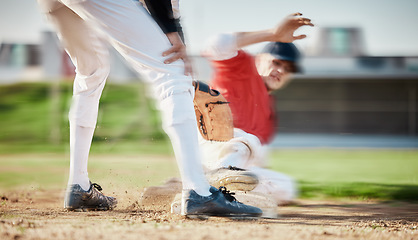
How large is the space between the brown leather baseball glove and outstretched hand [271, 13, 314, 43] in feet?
1.74

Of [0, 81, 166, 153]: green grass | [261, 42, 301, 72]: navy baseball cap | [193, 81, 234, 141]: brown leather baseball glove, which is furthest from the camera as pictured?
[0, 81, 166, 153]: green grass

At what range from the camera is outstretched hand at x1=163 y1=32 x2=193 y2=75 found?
186cm

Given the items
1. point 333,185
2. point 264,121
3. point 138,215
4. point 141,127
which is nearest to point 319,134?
point 141,127

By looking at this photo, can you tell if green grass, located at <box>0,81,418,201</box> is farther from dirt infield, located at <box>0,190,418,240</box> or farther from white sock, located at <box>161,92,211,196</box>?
white sock, located at <box>161,92,211,196</box>

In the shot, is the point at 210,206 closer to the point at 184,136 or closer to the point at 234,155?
the point at 184,136

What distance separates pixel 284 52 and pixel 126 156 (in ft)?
17.7

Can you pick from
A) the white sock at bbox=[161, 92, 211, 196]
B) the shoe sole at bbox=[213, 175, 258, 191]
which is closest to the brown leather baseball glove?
the shoe sole at bbox=[213, 175, 258, 191]

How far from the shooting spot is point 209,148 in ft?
9.77

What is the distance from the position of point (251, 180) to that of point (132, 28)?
40.3 inches

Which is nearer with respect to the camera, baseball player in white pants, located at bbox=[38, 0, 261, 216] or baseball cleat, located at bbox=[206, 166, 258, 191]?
baseball player in white pants, located at bbox=[38, 0, 261, 216]

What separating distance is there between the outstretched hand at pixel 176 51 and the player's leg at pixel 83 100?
52cm

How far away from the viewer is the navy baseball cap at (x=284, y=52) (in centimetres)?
344

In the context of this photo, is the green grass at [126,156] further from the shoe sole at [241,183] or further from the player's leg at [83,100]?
the shoe sole at [241,183]

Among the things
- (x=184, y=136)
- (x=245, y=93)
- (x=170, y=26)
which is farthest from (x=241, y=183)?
(x=245, y=93)
